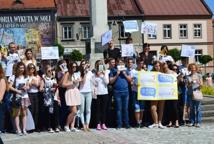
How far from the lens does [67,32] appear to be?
235 feet

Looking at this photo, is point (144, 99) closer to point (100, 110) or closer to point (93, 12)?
point (100, 110)

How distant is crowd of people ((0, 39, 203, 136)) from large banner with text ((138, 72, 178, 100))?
0.48 ft

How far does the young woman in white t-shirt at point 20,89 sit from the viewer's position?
1429 cm

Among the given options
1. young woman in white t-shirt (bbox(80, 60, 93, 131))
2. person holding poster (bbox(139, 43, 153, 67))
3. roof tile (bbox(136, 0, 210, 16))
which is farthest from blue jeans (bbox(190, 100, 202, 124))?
roof tile (bbox(136, 0, 210, 16))

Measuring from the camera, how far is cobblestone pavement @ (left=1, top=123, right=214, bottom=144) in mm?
12859

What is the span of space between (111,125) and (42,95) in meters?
2.18

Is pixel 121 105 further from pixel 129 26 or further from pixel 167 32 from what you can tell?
pixel 167 32

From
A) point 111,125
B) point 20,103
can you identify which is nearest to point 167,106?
point 111,125

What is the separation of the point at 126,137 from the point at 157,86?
2.49 meters

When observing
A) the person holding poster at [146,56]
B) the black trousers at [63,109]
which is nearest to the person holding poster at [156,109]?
the person holding poster at [146,56]

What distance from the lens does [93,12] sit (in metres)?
23.5

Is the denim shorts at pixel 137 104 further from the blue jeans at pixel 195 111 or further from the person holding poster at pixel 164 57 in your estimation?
the person holding poster at pixel 164 57

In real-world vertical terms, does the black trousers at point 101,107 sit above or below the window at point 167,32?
below

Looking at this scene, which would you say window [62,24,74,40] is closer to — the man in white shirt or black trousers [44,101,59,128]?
the man in white shirt
